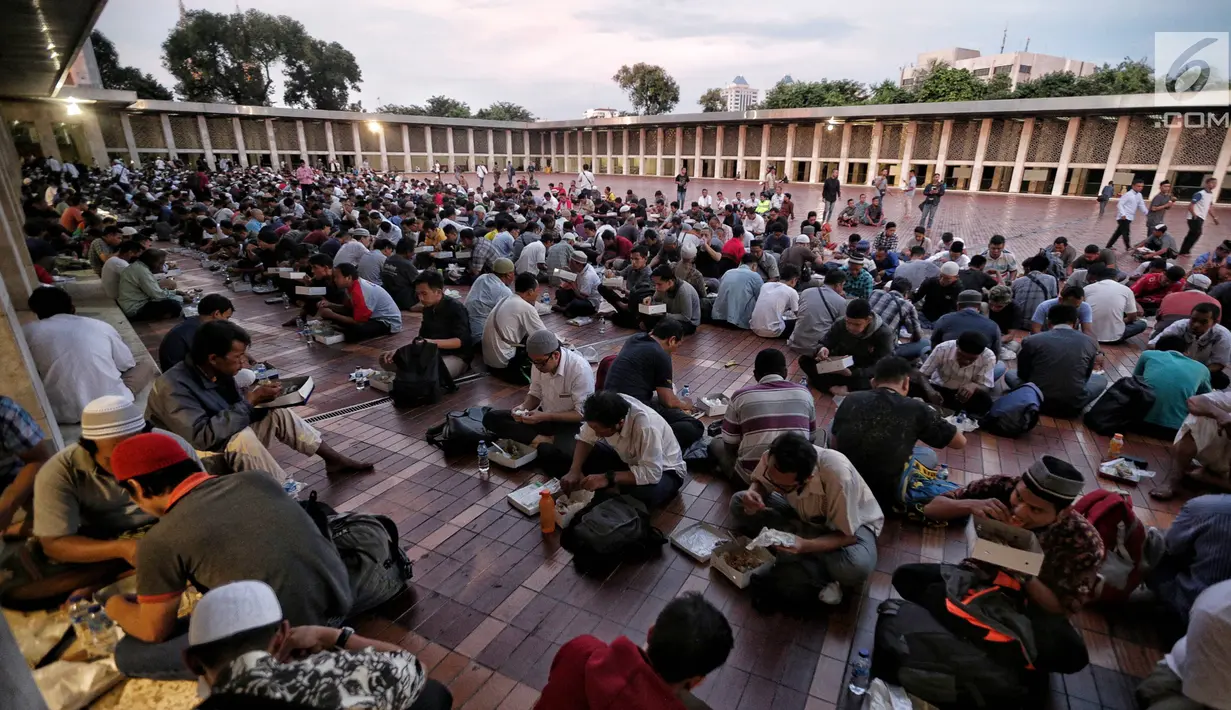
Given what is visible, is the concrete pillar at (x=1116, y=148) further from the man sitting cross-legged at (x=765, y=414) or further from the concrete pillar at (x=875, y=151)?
the man sitting cross-legged at (x=765, y=414)

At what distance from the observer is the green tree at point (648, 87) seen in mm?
55781

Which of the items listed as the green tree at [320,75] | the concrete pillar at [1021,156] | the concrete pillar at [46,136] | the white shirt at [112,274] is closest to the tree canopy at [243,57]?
the green tree at [320,75]

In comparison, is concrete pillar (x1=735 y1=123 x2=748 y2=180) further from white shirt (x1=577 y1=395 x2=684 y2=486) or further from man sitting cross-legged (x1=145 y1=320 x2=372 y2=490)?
man sitting cross-legged (x1=145 y1=320 x2=372 y2=490)

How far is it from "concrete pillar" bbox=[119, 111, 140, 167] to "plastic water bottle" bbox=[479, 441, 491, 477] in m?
38.8

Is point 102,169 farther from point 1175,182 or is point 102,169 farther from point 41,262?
point 1175,182

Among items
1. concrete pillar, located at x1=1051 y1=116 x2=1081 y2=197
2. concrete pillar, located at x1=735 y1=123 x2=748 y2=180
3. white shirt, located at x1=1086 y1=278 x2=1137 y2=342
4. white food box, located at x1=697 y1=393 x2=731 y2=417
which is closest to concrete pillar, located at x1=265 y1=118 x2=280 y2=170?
concrete pillar, located at x1=735 y1=123 x2=748 y2=180

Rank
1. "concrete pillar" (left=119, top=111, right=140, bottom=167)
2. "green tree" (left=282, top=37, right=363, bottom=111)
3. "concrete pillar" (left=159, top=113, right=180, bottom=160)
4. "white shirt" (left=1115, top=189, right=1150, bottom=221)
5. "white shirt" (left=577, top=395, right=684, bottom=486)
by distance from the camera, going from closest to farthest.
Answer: "white shirt" (left=577, top=395, right=684, bottom=486) → "white shirt" (left=1115, top=189, right=1150, bottom=221) → "concrete pillar" (left=119, top=111, right=140, bottom=167) → "concrete pillar" (left=159, top=113, right=180, bottom=160) → "green tree" (left=282, top=37, right=363, bottom=111)

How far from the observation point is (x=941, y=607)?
290cm

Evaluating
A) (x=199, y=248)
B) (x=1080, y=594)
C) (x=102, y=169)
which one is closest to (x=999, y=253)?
(x=1080, y=594)

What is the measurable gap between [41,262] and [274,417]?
8.79m

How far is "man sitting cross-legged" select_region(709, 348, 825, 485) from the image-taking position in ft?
14.0

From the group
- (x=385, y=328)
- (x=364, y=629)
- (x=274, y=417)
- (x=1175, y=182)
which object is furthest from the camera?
(x=1175, y=182)

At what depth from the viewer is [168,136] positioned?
3253cm

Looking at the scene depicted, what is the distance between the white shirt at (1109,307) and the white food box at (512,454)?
25.5ft
